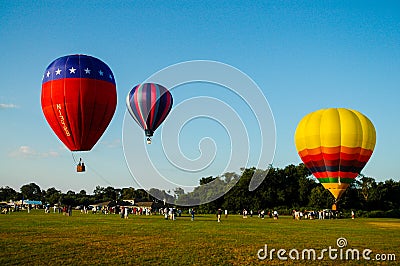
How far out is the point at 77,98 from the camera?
80.0 ft

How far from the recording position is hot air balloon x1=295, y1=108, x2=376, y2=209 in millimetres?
38594

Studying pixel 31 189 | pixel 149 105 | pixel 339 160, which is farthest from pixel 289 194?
pixel 31 189

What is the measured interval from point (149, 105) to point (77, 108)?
12.3 meters

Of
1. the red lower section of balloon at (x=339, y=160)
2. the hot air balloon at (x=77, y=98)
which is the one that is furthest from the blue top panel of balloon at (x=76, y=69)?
the red lower section of balloon at (x=339, y=160)

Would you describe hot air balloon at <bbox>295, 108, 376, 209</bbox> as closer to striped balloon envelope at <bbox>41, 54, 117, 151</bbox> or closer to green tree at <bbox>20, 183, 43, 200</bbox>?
striped balloon envelope at <bbox>41, 54, 117, 151</bbox>

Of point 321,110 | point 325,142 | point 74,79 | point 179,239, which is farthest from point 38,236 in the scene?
point 321,110

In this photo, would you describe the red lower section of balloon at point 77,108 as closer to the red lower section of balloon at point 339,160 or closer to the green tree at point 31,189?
the red lower section of balloon at point 339,160

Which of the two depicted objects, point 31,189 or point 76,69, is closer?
point 76,69

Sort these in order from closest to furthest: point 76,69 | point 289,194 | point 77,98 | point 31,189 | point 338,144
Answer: point 77,98, point 76,69, point 338,144, point 289,194, point 31,189

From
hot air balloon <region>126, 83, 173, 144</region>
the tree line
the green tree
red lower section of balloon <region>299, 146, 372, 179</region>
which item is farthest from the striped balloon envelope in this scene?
the green tree

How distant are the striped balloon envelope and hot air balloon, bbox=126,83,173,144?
10.6 meters

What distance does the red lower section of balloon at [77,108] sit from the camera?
24406mm

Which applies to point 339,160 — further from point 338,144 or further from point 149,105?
point 149,105

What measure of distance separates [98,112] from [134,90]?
12809mm
